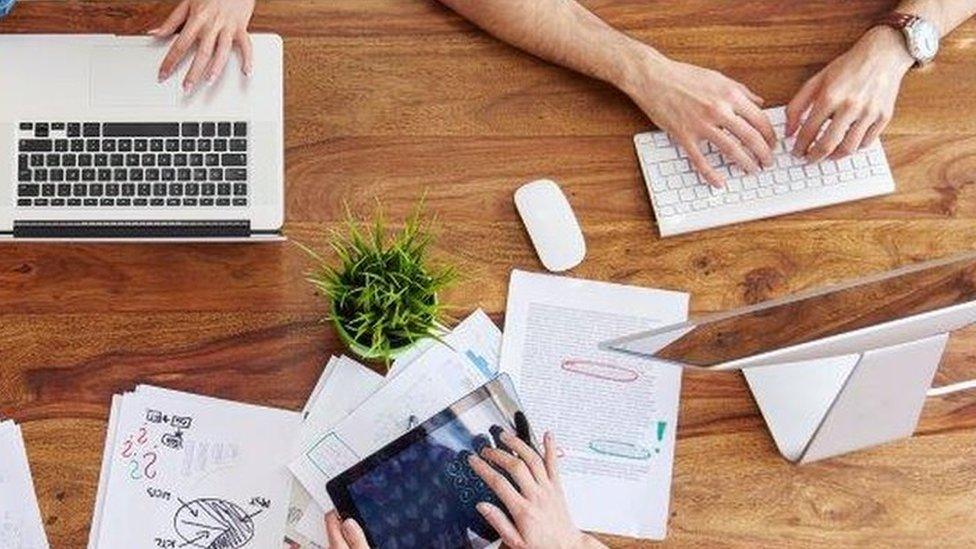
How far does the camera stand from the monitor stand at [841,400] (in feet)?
4.10

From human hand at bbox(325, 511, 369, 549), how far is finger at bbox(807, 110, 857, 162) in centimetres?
68

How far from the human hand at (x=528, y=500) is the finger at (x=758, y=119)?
44cm

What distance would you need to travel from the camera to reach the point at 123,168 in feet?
4.42

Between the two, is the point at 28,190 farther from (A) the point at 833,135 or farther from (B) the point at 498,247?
(A) the point at 833,135

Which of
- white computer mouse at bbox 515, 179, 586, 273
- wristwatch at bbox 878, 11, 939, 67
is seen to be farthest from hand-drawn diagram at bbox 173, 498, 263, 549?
wristwatch at bbox 878, 11, 939, 67

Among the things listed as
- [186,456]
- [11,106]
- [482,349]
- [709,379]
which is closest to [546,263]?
[482,349]

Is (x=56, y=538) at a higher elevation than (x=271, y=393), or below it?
below

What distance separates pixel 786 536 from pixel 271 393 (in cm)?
60

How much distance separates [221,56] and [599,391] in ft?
1.87

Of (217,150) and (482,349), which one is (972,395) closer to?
(482,349)

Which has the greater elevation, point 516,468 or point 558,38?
point 558,38

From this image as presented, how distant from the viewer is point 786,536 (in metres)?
1.38

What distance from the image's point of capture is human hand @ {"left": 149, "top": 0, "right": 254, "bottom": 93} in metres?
1.37

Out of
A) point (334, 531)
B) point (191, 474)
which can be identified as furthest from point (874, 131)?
point (191, 474)
